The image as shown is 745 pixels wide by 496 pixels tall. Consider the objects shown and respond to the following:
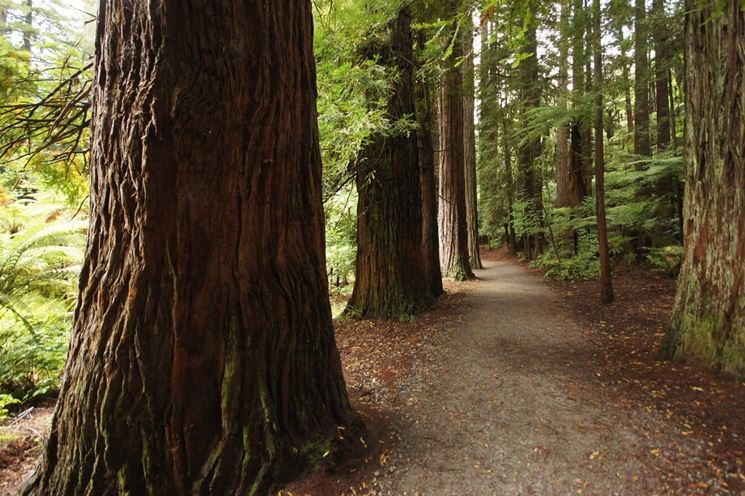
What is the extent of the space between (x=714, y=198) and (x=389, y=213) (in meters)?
4.03

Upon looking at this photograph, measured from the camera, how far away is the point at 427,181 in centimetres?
877

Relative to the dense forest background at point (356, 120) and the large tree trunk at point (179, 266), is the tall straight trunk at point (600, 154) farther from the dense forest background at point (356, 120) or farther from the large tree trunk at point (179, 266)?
the large tree trunk at point (179, 266)

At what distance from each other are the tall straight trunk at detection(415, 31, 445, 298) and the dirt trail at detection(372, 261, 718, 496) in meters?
3.19

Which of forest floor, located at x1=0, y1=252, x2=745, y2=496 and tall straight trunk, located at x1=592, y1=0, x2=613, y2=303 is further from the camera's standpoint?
tall straight trunk, located at x1=592, y1=0, x2=613, y2=303

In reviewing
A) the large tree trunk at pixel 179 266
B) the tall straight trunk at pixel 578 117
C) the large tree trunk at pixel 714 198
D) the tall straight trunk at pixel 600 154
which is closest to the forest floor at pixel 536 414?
the large tree trunk at pixel 714 198

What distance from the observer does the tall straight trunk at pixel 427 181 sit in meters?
7.54

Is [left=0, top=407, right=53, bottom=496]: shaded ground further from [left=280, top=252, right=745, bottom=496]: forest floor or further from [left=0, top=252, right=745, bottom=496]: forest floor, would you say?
[left=280, top=252, right=745, bottom=496]: forest floor

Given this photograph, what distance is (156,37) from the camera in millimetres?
1993

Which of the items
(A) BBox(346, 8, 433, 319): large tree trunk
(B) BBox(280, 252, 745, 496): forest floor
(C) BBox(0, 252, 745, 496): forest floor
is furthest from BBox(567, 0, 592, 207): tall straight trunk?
(C) BBox(0, 252, 745, 496): forest floor

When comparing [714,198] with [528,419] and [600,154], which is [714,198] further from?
[600,154]

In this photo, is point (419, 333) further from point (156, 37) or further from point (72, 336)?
point (156, 37)

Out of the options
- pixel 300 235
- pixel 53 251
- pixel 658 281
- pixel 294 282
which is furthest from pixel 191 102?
pixel 658 281

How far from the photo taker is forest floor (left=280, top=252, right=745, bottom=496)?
2.36 meters

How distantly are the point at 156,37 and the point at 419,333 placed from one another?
15.4 feet
